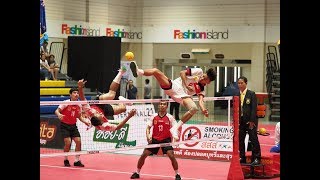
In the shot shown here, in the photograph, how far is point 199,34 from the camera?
35594mm

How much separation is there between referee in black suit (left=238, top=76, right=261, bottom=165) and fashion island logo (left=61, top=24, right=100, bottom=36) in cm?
2004

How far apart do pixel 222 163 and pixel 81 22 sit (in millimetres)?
19268

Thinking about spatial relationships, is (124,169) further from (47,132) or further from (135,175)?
(47,132)

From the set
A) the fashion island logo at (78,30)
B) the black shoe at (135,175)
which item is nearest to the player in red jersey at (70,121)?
the black shoe at (135,175)

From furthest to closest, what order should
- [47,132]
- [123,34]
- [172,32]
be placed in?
1. [172,32]
2. [123,34]
3. [47,132]

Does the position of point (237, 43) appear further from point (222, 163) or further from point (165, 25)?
point (222, 163)

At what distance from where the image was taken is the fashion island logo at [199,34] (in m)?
35.0

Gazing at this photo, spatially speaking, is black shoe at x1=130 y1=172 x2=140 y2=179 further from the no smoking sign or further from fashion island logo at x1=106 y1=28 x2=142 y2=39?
fashion island logo at x1=106 y1=28 x2=142 y2=39

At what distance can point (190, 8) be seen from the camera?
A: 36188 millimetres

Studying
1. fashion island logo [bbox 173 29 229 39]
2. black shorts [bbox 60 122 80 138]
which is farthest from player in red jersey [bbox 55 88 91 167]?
fashion island logo [bbox 173 29 229 39]

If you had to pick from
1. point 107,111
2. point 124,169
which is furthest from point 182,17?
point 107,111

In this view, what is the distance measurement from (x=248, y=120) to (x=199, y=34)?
22.4 meters
